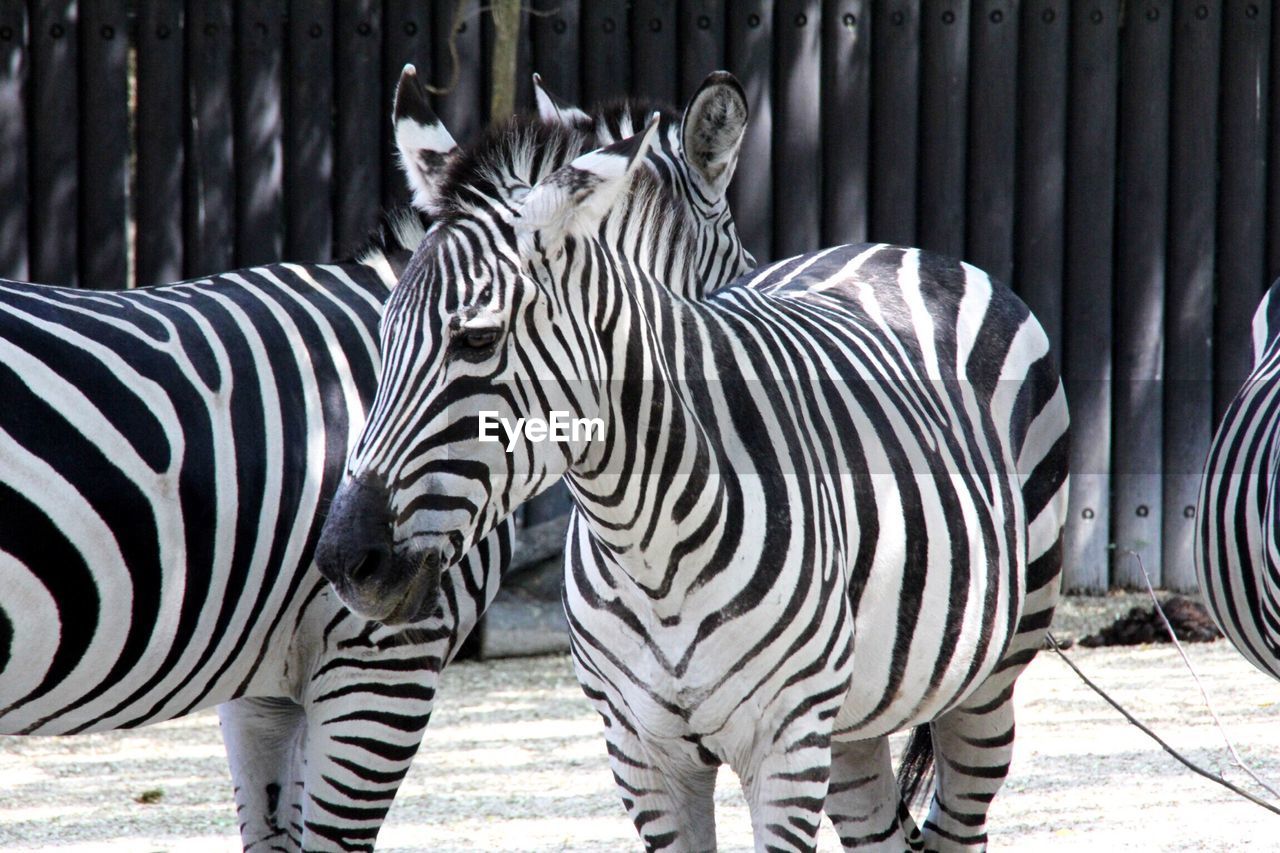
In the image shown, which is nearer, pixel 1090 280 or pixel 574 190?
pixel 574 190

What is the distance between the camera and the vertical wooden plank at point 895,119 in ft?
24.4

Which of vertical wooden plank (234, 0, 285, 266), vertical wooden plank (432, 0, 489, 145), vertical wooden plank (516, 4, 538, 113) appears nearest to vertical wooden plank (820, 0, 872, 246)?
vertical wooden plank (516, 4, 538, 113)

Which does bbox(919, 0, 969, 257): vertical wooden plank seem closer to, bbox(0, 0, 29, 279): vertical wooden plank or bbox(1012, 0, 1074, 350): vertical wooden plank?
bbox(1012, 0, 1074, 350): vertical wooden plank

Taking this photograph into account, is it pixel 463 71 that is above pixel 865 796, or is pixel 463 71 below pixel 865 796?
above

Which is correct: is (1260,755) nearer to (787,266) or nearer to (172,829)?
(787,266)

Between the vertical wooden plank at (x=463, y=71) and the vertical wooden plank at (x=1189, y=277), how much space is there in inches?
147

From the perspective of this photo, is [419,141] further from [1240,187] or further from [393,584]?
[1240,187]

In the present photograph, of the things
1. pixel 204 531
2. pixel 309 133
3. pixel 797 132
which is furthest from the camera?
pixel 797 132

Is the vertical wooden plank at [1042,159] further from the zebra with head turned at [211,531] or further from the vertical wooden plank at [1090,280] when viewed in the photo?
the zebra with head turned at [211,531]

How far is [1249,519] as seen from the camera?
3365 mm

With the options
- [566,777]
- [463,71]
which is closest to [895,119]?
[463,71]

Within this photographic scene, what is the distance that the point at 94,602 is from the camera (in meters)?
2.62

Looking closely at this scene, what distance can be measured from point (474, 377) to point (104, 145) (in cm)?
562

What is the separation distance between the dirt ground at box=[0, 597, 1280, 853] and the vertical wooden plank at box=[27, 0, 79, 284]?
8.33ft
